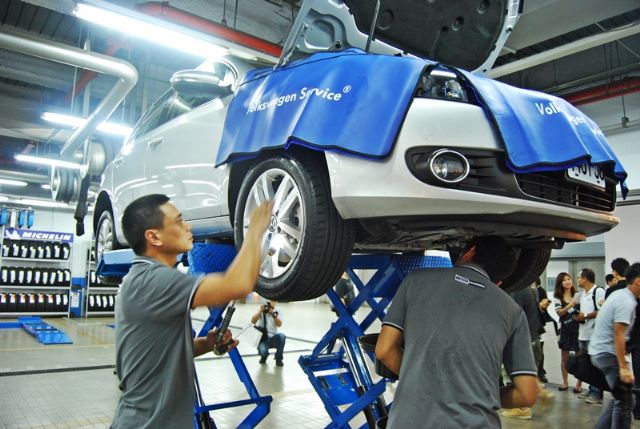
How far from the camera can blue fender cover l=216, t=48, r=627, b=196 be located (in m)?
1.87

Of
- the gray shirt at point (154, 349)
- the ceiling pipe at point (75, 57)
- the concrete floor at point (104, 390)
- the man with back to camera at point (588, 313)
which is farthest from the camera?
the ceiling pipe at point (75, 57)

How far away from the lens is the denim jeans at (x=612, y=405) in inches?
133

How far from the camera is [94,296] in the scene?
1322 cm

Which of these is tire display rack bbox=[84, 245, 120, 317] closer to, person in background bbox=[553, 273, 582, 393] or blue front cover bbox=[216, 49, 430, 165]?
person in background bbox=[553, 273, 582, 393]

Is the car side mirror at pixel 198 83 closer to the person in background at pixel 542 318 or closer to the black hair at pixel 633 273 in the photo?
the black hair at pixel 633 273

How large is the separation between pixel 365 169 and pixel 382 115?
0.21 metres

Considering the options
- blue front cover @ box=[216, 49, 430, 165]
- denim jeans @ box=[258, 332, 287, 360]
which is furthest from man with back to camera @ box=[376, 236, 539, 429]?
denim jeans @ box=[258, 332, 287, 360]

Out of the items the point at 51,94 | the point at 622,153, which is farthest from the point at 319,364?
the point at 51,94

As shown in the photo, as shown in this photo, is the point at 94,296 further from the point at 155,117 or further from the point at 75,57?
the point at 155,117

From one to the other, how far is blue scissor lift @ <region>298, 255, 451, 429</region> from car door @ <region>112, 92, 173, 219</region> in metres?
1.56

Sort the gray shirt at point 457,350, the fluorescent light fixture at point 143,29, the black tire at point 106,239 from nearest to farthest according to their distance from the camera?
the gray shirt at point 457,350 → the black tire at point 106,239 → the fluorescent light fixture at point 143,29

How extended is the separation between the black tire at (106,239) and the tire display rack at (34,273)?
914cm

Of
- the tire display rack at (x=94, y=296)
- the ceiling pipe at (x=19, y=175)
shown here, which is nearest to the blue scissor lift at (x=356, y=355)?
the tire display rack at (x=94, y=296)

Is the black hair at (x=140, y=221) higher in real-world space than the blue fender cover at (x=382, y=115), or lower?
lower
